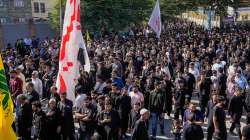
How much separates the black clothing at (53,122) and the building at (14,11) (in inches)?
1649

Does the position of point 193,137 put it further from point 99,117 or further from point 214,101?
point 99,117

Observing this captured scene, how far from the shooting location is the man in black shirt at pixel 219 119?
10.4m

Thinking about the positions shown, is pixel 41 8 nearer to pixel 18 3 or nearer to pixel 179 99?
pixel 18 3

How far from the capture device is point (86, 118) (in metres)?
10.6

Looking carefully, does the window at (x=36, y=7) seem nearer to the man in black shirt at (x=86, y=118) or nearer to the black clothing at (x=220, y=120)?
the man in black shirt at (x=86, y=118)

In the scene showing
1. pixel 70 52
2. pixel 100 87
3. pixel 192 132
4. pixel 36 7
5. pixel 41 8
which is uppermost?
pixel 70 52

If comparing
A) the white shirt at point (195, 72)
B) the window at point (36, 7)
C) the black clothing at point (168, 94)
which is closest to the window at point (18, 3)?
the window at point (36, 7)

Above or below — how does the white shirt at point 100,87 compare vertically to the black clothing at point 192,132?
above

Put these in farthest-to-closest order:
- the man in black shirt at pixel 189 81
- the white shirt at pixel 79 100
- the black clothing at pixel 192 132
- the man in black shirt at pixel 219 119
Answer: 1. the man in black shirt at pixel 189 81
2. the white shirt at pixel 79 100
3. the man in black shirt at pixel 219 119
4. the black clothing at pixel 192 132

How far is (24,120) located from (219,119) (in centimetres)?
435

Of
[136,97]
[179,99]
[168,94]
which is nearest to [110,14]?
[168,94]

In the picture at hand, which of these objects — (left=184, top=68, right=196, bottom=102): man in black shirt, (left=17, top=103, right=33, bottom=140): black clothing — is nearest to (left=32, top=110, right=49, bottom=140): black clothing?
(left=17, top=103, right=33, bottom=140): black clothing

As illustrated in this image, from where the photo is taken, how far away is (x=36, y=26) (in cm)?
4347

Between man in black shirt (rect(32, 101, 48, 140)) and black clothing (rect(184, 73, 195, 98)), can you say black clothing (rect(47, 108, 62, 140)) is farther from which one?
black clothing (rect(184, 73, 195, 98))
